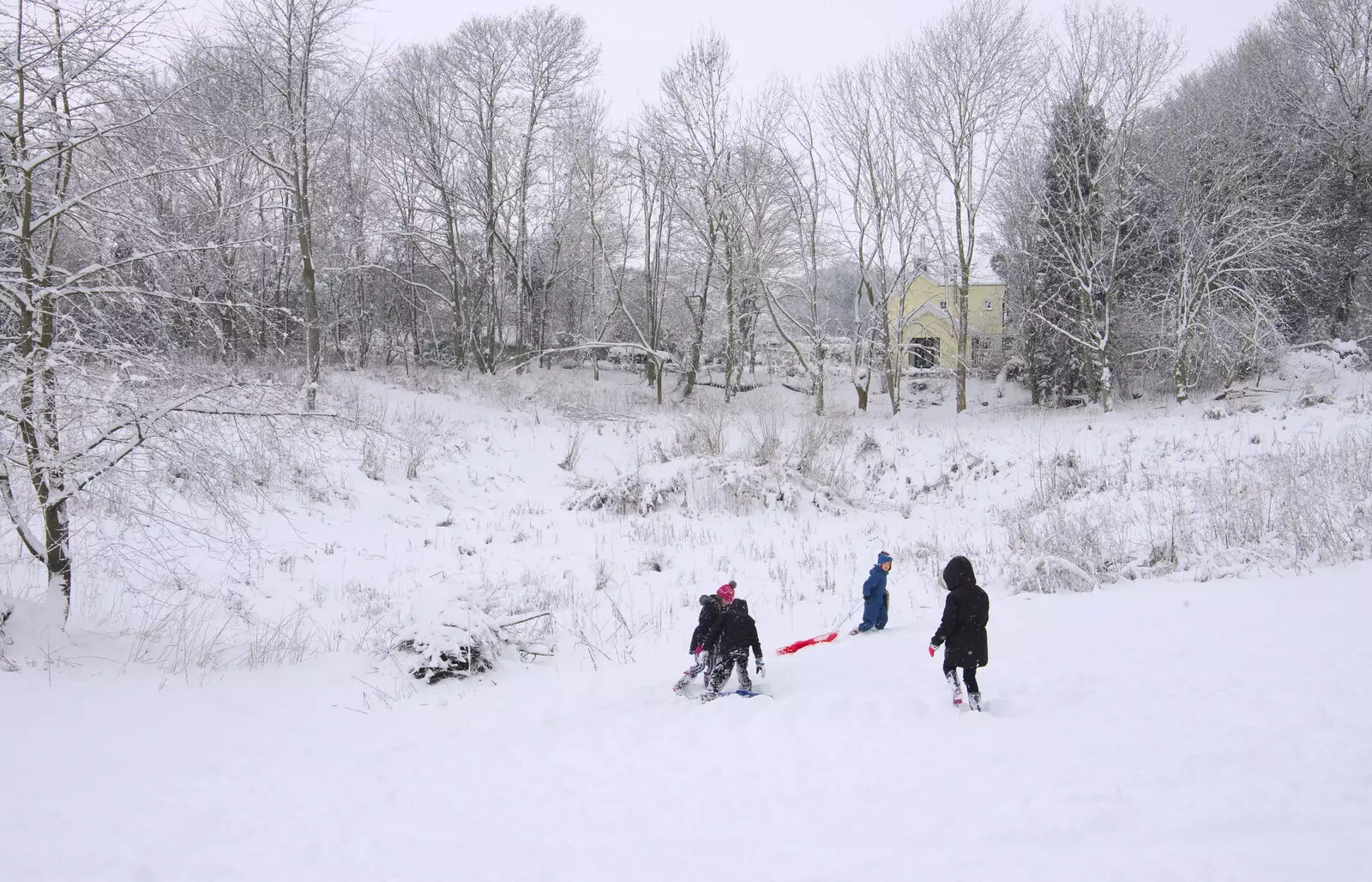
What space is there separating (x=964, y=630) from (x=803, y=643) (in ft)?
6.58

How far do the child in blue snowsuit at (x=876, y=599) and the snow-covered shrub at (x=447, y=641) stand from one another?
356 cm

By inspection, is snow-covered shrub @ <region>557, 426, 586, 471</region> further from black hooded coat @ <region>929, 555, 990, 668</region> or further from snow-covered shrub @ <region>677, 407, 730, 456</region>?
black hooded coat @ <region>929, 555, 990, 668</region>

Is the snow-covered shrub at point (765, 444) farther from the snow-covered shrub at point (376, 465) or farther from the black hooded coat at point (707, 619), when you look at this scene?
the black hooded coat at point (707, 619)

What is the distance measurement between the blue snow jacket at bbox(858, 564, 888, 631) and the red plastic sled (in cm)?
33

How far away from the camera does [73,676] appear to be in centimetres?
489

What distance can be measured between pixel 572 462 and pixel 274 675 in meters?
11.7

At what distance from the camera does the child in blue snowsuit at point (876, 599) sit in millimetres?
6445

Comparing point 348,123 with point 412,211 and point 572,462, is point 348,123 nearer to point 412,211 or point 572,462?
point 412,211

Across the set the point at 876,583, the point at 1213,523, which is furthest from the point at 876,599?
the point at 1213,523

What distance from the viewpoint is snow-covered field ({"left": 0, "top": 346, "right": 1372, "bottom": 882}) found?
3.04 meters

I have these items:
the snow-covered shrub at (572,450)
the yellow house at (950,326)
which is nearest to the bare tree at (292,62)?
the snow-covered shrub at (572,450)

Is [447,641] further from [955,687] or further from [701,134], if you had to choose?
[701,134]

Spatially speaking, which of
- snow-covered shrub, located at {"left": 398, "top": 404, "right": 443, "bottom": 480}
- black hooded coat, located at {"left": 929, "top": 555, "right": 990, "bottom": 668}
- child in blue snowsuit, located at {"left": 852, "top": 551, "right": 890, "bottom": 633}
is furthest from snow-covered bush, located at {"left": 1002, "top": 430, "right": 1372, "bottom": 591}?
snow-covered shrub, located at {"left": 398, "top": 404, "right": 443, "bottom": 480}

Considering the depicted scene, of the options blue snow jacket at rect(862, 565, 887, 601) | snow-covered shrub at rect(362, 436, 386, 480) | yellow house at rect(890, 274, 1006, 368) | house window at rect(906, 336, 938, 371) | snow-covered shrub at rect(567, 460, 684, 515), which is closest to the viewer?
blue snow jacket at rect(862, 565, 887, 601)
